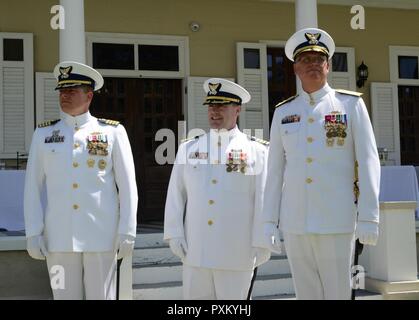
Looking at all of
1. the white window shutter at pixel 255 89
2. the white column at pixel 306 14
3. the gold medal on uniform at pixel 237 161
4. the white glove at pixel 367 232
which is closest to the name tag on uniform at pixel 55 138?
the gold medal on uniform at pixel 237 161

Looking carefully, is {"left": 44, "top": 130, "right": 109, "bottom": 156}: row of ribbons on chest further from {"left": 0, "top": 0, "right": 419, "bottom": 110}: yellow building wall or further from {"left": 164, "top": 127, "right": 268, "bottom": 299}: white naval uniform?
{"left": 0, "top": 0, "right": 419, "bottom": 110}: yellow building wall

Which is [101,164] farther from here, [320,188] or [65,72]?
[320,188]

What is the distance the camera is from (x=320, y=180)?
344 centimetres

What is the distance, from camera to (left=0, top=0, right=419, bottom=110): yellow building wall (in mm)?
8883

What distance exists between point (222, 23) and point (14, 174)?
13.8 ft

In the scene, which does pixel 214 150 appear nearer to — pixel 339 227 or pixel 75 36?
pixel 339 227

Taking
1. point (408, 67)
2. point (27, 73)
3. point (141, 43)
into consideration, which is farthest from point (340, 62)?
point (27, 73)

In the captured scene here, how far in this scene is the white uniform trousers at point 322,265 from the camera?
331cm

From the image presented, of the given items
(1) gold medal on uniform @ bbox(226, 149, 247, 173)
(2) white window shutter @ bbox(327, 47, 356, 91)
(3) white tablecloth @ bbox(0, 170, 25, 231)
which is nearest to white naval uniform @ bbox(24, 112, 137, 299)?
(1) gold medal on uniform @ bbox(226, 149, 247, 173)

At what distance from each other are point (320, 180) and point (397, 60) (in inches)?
308

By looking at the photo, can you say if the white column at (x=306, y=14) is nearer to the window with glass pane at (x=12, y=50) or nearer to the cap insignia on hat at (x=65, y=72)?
the window with glass pane at (x=12, y=50)

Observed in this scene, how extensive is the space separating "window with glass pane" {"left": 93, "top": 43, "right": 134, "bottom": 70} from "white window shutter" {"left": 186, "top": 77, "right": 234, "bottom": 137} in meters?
0.96

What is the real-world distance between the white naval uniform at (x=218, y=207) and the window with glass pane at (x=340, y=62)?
662cm

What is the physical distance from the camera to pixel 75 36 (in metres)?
7.11
